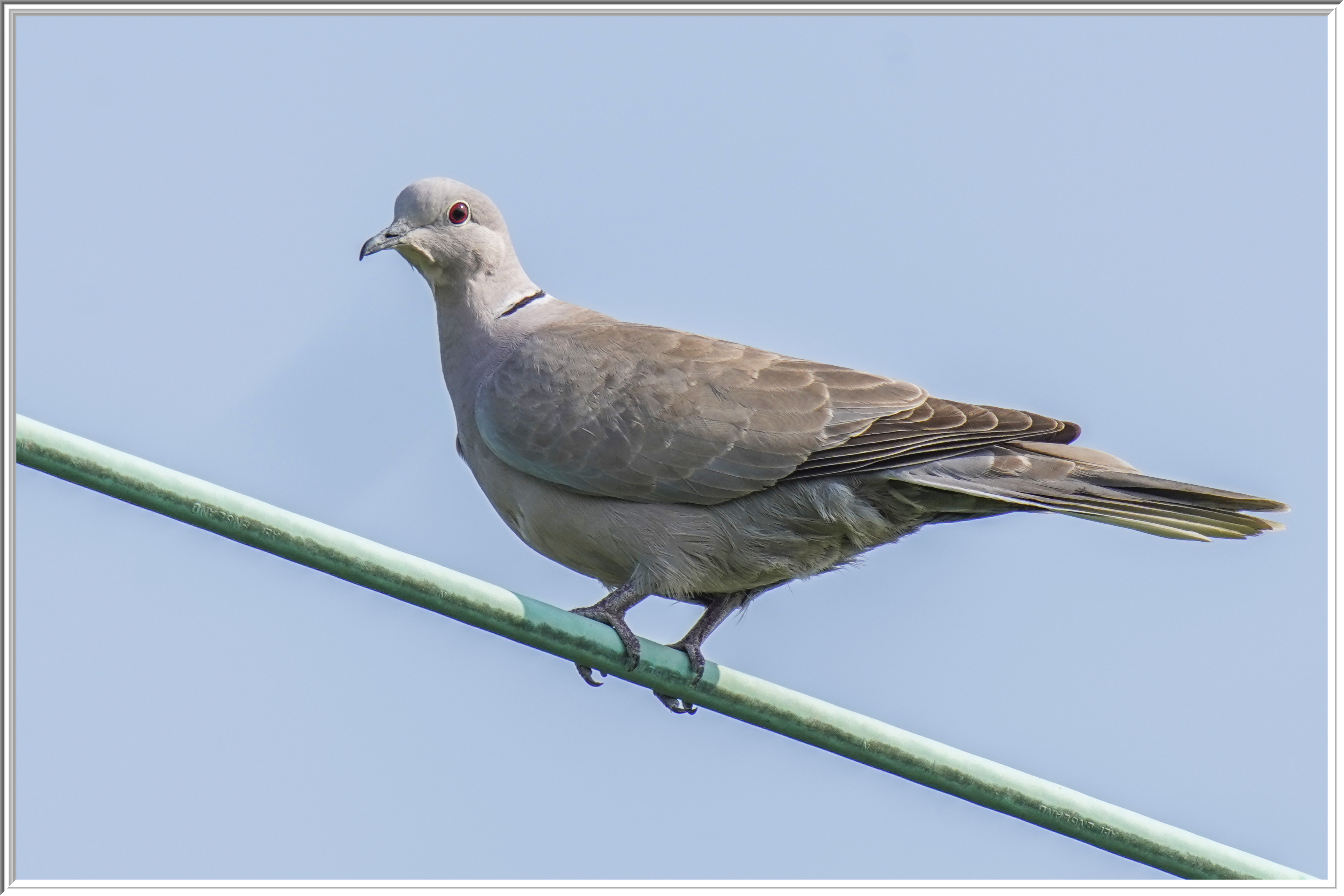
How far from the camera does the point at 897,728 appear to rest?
3664 millimetres

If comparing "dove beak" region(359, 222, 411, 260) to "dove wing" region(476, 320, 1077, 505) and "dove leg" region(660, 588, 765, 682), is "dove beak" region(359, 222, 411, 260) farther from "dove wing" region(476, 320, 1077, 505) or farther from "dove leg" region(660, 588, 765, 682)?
"dove leg" region(660, 588, 765, 682)

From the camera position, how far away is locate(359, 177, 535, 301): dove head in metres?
6.21

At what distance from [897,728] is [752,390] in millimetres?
1948

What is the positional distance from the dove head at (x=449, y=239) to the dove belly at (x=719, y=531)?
1.25 meters

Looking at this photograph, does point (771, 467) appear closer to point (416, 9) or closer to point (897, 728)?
point (897, 728)

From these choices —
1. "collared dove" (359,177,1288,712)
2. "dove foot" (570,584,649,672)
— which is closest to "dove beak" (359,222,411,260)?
"collared dove" (359,177,1288,712)

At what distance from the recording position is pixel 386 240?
20.1 feet

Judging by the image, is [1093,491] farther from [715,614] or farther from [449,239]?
[449,239]

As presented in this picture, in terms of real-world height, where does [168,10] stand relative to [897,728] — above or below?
above

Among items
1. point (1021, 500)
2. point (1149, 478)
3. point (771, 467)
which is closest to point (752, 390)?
point (771, 467)

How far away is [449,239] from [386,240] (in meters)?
0.28

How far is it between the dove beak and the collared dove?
0.87m

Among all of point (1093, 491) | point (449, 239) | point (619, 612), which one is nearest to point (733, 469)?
point (619, 612)

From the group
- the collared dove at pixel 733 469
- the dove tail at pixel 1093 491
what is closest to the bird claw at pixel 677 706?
the collared dove at pixel 733 469
